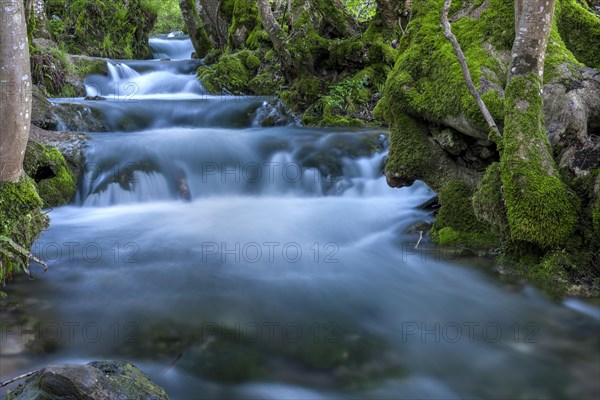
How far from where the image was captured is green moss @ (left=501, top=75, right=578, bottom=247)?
402cm

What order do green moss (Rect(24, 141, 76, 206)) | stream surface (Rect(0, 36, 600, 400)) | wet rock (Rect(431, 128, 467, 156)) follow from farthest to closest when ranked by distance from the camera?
green moss (Rect(24, 141, 76, 206)) → wet rock (Rect(431, 128, 467, 156)) → stream surface (Rect(0, 36, 600, 400))

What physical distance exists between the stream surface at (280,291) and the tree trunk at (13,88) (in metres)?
1.23

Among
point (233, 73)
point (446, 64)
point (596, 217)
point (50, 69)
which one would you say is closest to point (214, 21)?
point (233, 73)

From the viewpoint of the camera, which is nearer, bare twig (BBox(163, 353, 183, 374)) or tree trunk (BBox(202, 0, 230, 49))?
bare twig (BBox(163, 353, 183, 374))

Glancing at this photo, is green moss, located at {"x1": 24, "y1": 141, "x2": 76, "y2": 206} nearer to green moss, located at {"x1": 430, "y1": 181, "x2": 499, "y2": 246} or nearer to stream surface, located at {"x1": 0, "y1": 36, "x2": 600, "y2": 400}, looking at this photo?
stream surface, located at {"x1": 0, "y1": 36, "x2": 600, "y2": 400}

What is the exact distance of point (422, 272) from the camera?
500 cm

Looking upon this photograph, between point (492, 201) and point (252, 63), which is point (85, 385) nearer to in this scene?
point (492, 201)

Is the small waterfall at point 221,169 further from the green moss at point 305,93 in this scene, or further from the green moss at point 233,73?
the green moss at point 233,73

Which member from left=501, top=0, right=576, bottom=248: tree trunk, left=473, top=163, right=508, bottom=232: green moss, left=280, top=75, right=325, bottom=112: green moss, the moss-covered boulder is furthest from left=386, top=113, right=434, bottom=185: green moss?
left=280, top=75, right=325, bottom=112: green moss

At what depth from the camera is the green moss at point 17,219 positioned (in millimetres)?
3834

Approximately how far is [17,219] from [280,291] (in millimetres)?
2395

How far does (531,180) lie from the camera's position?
13.3ft

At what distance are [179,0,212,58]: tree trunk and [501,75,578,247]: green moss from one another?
16.1m

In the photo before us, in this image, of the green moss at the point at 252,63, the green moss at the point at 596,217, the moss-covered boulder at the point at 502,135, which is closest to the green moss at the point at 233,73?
the green moss at the point at 252,63
